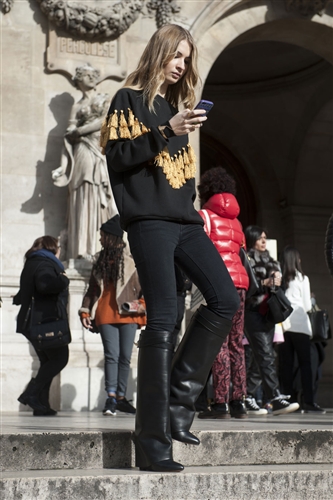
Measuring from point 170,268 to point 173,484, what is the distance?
0.89 m

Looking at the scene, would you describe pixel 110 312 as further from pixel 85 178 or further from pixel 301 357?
pixel 85 178

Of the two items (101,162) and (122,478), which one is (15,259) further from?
(122,478)

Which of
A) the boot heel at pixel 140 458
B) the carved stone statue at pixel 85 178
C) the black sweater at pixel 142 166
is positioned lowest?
the boot heel at pixel 140 458

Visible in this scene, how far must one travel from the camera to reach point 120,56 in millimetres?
11086

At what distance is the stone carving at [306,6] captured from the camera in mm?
12406

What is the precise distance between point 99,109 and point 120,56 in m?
1.05

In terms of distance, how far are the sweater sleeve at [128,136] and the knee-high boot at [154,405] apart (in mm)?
748

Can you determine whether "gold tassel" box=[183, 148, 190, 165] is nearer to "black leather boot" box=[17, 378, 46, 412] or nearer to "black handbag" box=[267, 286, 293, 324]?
"black handbag" box=[267, 286, 293, 324]

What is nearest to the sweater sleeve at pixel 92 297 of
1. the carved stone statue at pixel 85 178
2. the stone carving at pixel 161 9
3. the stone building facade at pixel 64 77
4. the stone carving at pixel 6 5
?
the stone building facade at pixel 64 77

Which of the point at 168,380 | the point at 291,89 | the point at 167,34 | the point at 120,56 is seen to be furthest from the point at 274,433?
the point at 291,89

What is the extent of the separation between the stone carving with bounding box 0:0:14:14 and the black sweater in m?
7.41

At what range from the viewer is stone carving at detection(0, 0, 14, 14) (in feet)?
35.2

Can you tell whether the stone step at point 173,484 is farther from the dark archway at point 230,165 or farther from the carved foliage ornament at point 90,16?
the dark archway at point 230,165

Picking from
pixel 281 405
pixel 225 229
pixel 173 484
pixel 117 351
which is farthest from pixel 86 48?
pixel 173 484
